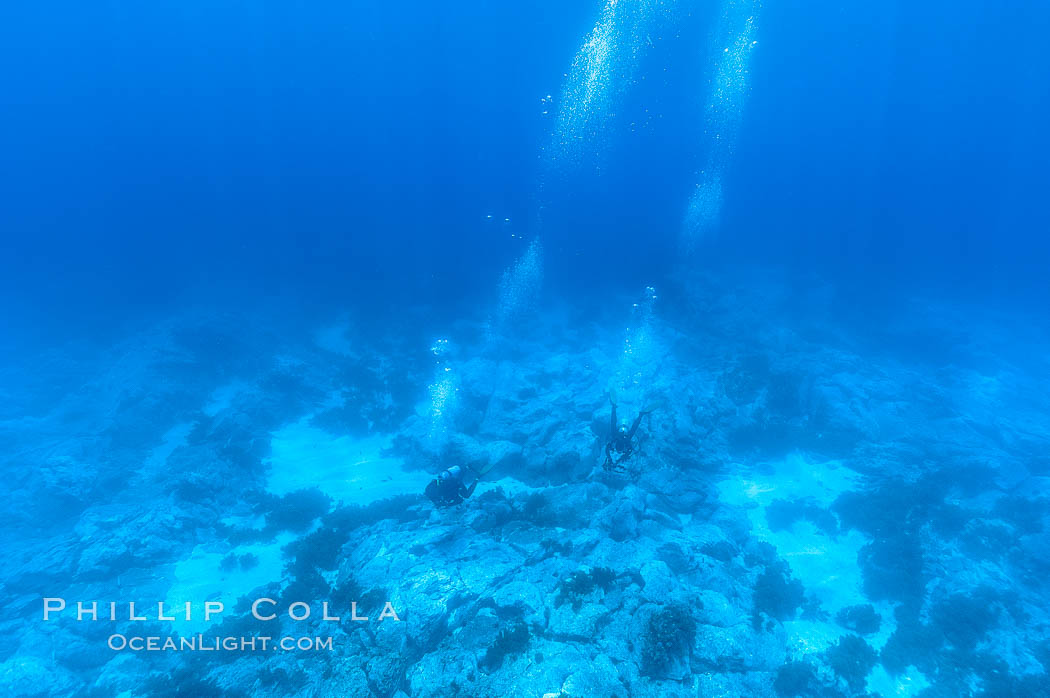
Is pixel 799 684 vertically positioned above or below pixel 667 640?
below

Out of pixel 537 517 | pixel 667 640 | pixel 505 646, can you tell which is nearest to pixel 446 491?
pixel 537 517

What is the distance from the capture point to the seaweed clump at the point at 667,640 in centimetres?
972

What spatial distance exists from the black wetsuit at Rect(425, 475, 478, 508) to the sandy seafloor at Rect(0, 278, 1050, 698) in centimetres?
78

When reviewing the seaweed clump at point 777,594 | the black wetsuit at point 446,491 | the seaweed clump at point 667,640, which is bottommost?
the seaweed clump at point 777,594

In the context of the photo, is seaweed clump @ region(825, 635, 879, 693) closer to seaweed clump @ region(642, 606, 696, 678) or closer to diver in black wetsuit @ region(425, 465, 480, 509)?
seaweed clump @ region(642, 606, 696, 678)

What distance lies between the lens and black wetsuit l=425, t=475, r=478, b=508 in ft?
46.1

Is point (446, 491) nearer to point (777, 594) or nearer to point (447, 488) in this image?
point (447, 488)

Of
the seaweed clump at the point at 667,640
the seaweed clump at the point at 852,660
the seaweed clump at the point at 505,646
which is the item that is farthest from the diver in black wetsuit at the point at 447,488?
the seaweed clump at the point at 852,660

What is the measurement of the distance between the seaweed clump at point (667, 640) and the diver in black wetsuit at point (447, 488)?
670 centimetres

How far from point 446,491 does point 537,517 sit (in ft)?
10.8

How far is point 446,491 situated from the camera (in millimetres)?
14180

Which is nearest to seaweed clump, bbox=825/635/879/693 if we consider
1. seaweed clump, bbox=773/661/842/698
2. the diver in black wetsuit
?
seaweed clump, bbox=773/661/842/698

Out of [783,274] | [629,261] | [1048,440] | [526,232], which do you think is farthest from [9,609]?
[526,232]

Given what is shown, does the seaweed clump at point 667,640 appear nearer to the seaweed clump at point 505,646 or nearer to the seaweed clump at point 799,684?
the seaweed clump at point 799,684
